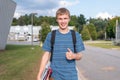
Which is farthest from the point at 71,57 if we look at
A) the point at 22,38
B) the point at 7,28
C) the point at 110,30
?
the point at 110,30

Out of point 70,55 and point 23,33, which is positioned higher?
point 23,33

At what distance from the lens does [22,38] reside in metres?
135

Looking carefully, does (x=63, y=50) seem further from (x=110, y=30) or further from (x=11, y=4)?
(x=110, y=30)

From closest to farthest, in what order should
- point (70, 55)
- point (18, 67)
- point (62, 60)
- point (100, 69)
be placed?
1. point (70, 55)
2. point (62, 60)
3. point (18, 67)
4. point (100, 69)

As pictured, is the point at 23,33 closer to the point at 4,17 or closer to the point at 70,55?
the point at 4,17

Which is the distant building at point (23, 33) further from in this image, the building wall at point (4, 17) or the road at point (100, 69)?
the road at point (100, 69)

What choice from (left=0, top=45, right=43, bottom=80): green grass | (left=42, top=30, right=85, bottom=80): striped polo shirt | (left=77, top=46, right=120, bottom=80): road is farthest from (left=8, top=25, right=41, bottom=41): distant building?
(left=42, top=30, right=85, bottom=80): striped polo shirt

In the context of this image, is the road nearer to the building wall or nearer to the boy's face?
the boy's face

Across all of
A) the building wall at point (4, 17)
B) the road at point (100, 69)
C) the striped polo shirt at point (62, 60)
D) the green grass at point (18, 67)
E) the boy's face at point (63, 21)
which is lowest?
the road at point (100, 69)

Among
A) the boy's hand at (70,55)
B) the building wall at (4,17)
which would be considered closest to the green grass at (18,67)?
the boy's hand at (70,55)

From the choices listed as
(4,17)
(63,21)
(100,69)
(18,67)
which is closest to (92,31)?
(4,17)

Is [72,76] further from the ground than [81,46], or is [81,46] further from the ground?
[81,46]

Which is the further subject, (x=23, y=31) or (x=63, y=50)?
(x=23, y=31)

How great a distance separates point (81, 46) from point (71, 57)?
15.3 inches
